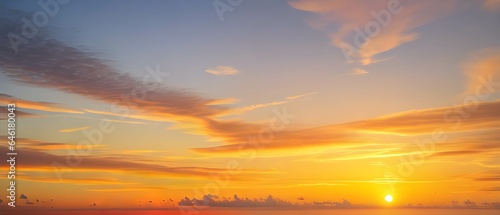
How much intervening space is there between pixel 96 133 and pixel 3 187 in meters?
1.78

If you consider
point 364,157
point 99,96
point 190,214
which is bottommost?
point 190,214

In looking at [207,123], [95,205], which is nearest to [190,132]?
[207,123]

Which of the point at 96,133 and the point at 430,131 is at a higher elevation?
the point at 96,133

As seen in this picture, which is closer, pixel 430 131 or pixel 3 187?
pixel 3 187

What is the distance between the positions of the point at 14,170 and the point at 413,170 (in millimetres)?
7598

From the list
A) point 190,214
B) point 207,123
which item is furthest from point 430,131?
point 190,214

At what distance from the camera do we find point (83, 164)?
841 cm

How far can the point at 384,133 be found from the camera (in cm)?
898

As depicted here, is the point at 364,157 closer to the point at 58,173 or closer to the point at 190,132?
the point at 190,132

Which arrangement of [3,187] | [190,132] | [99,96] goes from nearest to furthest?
1. [3,187]
2. [99,96]
3. [190,132]

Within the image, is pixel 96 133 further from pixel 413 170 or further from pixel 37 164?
pixel 413 170

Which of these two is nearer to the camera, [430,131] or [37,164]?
[37,164]

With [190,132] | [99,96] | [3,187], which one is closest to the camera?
[3,187]

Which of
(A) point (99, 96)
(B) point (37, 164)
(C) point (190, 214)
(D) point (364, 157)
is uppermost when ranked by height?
(A) point (99, 96)
